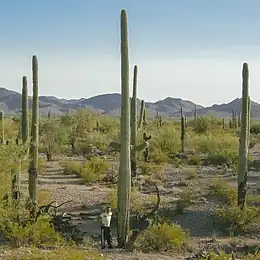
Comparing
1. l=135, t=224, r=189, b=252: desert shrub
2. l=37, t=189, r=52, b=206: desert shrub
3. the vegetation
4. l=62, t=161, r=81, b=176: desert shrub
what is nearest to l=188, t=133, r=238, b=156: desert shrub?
the vegetation

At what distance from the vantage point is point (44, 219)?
1402 centimetres

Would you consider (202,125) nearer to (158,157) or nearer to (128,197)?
(158,157)

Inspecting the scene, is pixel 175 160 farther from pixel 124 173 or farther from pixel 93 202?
pixel 124 173

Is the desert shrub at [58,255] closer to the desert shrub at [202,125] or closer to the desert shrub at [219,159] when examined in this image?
the desert shrub at [219,159]

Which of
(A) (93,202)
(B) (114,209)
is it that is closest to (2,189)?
(B) (114,209)

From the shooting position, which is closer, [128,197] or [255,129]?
[128,197]

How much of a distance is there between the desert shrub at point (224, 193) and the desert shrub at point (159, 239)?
5300 millimetres

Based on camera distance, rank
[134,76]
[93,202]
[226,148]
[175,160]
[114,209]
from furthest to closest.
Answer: [226,148] < [175,160] < [134,76] < [93,202] < [114,209]

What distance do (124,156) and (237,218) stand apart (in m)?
4.88

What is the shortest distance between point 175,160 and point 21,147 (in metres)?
20.9

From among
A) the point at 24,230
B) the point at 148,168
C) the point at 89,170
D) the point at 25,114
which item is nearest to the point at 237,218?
the point at 24,230

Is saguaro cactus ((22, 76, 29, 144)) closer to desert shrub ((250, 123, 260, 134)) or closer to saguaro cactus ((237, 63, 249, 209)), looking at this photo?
saguaro cactus ((237, 63, 249, 209))

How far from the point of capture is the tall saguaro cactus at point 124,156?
1338cm

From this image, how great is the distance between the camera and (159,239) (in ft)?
44.8
